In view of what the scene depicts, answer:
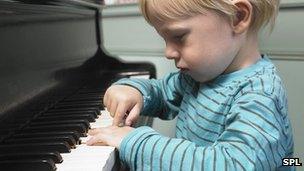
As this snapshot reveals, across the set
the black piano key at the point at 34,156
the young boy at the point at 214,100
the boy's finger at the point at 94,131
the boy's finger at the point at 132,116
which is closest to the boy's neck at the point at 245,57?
the young boy at the point at 214,100

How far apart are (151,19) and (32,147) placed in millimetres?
375

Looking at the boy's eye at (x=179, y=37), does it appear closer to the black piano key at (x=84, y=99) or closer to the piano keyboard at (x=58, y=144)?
the piano keyboard at (x=58, y=144)

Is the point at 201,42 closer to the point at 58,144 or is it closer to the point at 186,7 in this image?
the point at 186,7

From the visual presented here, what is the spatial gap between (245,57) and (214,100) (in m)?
0.13

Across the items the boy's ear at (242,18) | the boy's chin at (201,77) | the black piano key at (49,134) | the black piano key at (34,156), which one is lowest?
the black piano key at (49,134)

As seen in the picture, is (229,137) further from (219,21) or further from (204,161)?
(219,21)

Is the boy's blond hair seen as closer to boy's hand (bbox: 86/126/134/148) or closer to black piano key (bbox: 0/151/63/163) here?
boy's hand (bbox: 86/126/134/148)

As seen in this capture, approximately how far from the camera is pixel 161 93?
4.01 feet

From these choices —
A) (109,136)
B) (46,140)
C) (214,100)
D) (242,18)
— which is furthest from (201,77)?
(46,140)

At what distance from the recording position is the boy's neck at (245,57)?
95cm

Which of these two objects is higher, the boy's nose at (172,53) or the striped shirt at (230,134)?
the boy's nose at (172,53)

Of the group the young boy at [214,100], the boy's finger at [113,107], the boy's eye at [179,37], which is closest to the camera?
the young boy at [214,100]

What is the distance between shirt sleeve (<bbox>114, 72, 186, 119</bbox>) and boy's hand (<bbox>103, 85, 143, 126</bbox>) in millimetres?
57

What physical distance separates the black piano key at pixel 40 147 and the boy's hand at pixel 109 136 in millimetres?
51
